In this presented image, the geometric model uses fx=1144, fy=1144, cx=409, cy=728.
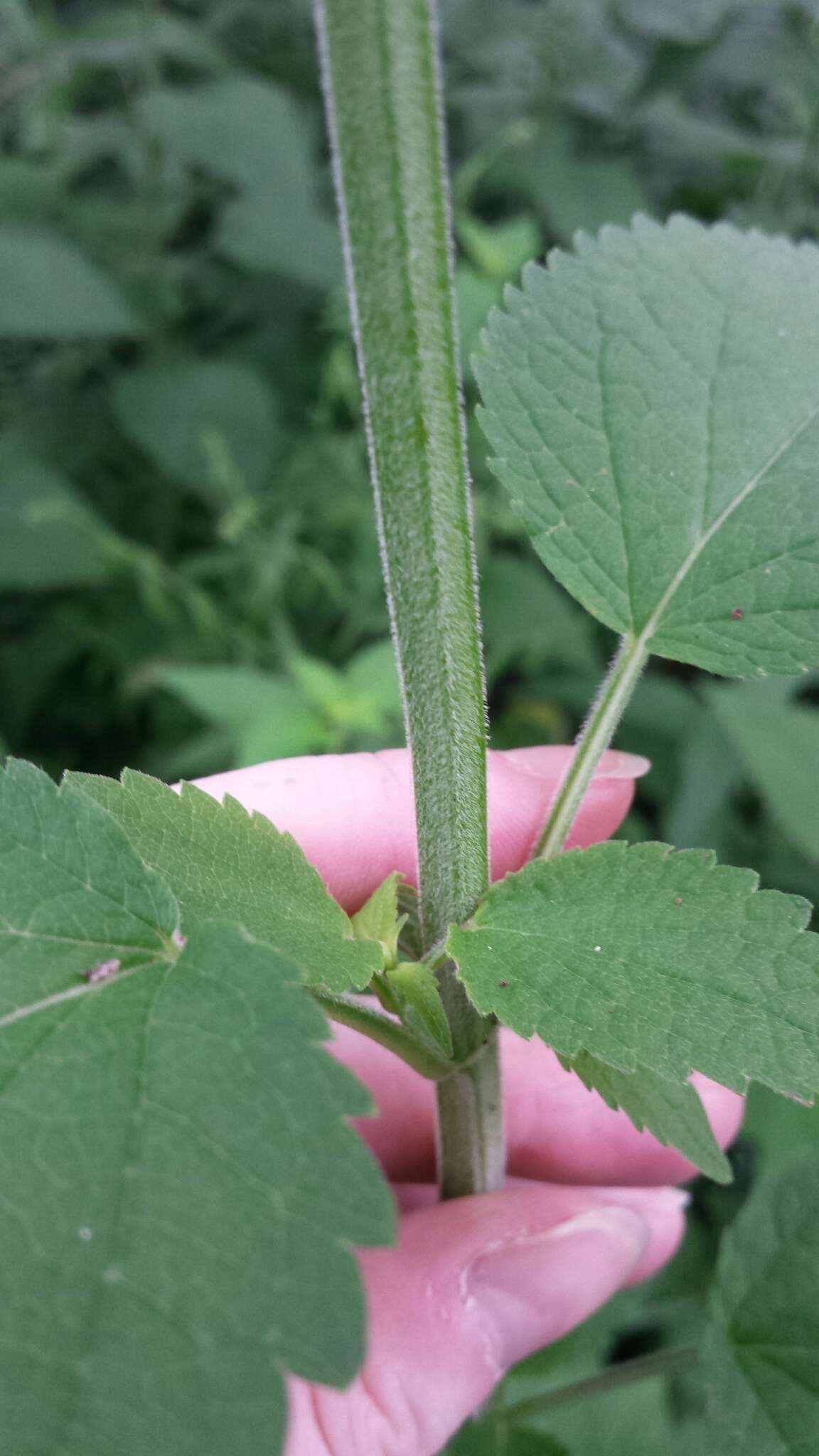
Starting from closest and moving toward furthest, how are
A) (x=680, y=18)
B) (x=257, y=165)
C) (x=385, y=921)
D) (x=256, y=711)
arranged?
(x=385, y=921), (x=256, y=711), (x=257, y=165), (x=680, y=18)

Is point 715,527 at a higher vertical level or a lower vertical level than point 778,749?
higher

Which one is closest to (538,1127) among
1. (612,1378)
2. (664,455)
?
(612,1378)

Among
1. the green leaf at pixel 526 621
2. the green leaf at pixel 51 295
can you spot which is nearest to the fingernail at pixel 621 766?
the green leaf at pixel 526 621

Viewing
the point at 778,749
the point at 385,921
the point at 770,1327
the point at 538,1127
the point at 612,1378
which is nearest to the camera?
the point at 385,921

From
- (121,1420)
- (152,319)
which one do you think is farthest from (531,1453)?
(152,319)

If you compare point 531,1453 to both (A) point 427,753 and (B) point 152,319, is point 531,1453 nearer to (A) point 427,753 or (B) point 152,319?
(A) point 427,753

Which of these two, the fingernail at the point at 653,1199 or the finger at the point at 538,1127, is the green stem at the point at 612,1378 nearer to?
the fingernail at the point at 653,1199

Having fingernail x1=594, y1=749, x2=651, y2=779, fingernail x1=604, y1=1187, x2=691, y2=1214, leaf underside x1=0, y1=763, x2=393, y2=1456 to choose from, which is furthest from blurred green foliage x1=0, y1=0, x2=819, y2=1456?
leaf underside x1=0, y1=763, x2=393, y2=1456

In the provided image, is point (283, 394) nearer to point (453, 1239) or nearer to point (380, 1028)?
point (453, 1239)
